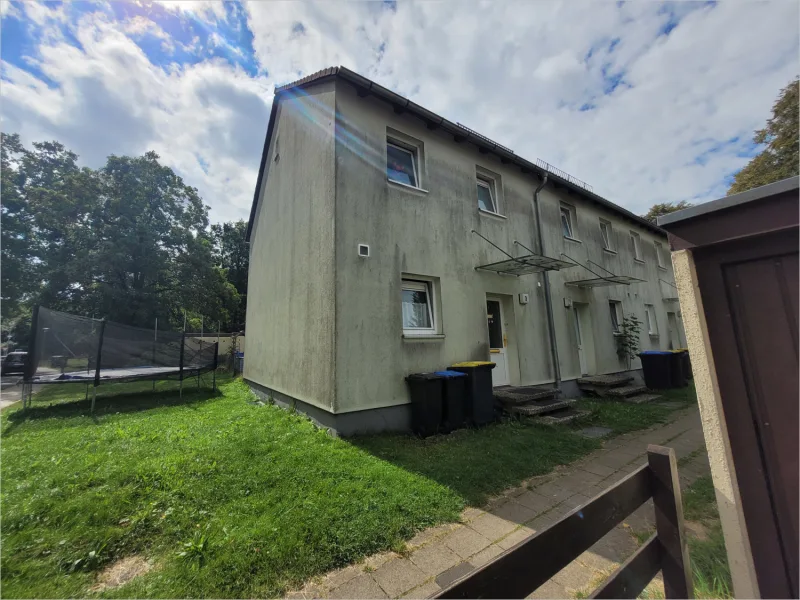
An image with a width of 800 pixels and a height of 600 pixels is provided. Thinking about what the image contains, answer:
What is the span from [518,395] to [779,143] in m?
19.5

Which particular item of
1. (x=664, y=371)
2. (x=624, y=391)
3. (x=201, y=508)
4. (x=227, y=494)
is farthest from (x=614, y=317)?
(x=201, y=508)

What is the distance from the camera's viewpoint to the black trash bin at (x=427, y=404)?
514 cm

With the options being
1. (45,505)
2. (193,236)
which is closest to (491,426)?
(45,505)

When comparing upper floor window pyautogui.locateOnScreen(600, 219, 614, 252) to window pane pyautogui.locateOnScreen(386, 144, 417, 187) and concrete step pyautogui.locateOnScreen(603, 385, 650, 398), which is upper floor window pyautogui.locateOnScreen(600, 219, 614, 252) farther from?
window pane pyautogui.locateOnScreen(386, 144, 417, 187)

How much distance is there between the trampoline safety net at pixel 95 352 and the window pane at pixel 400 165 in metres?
7.81

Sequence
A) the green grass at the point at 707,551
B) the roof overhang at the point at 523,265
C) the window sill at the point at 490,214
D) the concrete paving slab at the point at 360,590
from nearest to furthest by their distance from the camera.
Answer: the green grass at the point at 707,551, the concrete paving slab at the point at 360,590, the roof overhang at the point at 523,265, the window sill at the point at 490,214

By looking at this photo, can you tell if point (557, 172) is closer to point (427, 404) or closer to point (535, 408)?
point (535, 408)

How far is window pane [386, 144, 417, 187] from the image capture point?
6.46 metres

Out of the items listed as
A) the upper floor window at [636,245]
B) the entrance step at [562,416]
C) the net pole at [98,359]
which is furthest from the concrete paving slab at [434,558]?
the upper floor window at [636,245]

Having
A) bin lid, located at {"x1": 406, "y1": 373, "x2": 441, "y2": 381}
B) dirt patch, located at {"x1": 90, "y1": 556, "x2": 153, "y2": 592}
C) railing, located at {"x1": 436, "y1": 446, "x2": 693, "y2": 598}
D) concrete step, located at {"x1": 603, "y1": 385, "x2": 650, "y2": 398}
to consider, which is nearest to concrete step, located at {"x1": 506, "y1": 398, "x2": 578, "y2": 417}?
bin lid, located at {"x1": 406, "y1": 373, "x2": 441, "y2": 381}

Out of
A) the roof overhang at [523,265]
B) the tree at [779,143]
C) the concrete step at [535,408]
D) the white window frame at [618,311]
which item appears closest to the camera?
the concrete step at [535,408]

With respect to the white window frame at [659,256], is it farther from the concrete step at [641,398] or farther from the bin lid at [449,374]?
the bin lid at [449,374]

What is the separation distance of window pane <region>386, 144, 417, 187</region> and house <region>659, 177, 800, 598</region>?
5.49 m

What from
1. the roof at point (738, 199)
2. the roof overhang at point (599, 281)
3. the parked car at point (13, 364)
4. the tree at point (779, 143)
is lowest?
the parked car at point (13, 364)
